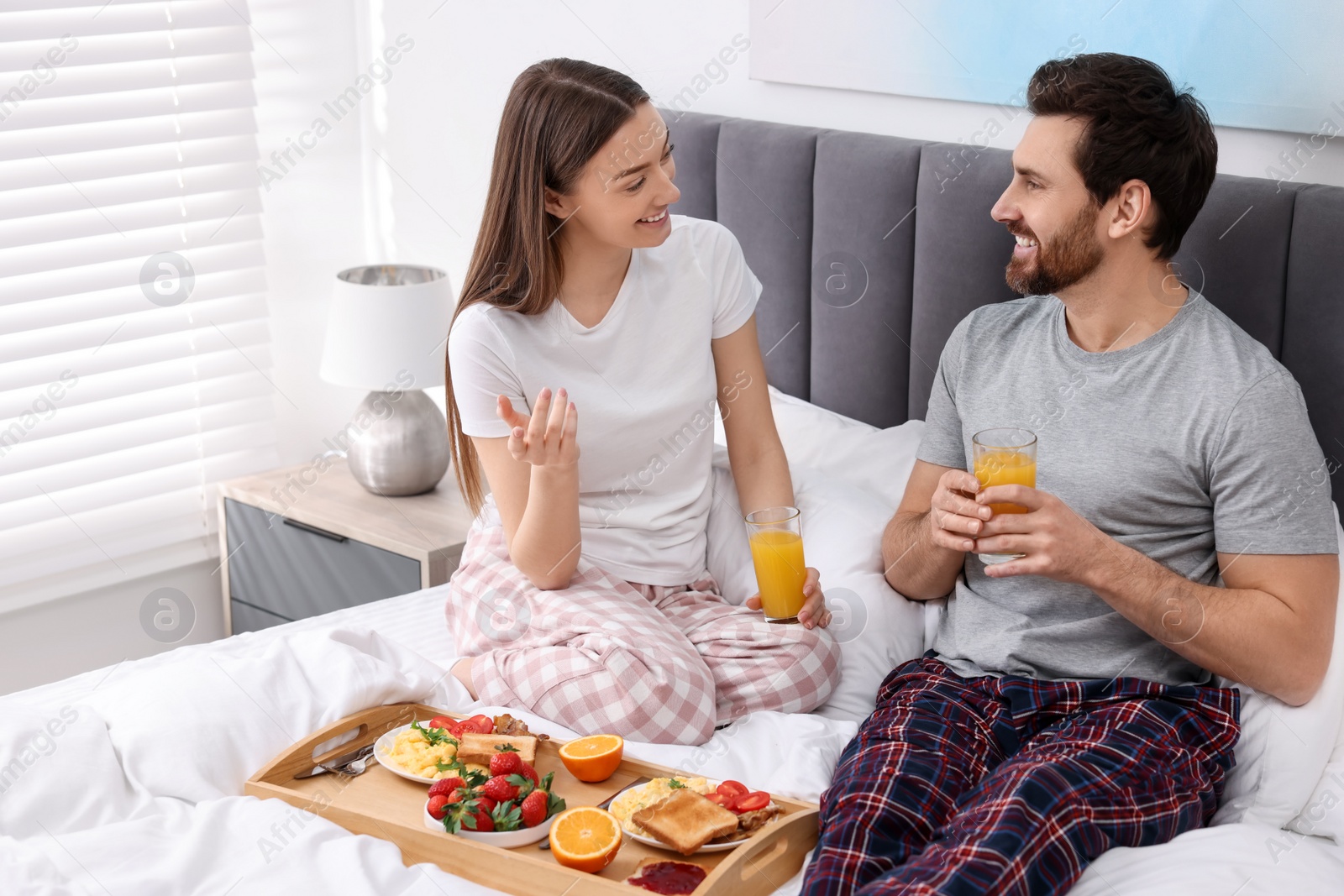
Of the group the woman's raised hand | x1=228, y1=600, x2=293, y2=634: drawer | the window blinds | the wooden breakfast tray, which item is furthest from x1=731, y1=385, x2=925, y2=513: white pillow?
the window blinds

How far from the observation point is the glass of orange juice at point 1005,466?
145 cm

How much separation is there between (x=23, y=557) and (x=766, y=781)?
208 cm

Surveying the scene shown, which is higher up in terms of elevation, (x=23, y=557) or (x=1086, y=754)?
(x=1086, y=754)

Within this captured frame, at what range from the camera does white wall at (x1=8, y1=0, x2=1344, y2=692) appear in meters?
2.83

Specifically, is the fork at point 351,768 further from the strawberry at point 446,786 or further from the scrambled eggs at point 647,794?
the scrambled eggs at point 647,794

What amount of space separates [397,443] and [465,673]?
Result: 3.53ft

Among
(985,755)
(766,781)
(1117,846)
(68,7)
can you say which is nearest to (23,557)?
(68,7)

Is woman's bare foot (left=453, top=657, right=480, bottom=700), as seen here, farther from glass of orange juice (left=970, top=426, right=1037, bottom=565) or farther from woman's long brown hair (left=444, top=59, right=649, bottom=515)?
glass of orange juice (left=970, top=426, right=1037, bottom=565)

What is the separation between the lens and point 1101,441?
5.20 feet

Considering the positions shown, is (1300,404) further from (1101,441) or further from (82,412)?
(82,412)

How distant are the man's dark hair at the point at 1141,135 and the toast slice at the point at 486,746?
0.99 m

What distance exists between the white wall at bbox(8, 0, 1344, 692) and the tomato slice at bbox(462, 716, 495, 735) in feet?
4.97

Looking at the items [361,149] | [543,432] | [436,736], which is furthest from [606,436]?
[361,149]

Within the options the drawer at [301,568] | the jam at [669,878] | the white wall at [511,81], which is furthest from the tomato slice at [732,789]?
the drawer at [301,568]
